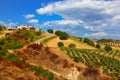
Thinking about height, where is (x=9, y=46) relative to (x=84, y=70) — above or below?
above

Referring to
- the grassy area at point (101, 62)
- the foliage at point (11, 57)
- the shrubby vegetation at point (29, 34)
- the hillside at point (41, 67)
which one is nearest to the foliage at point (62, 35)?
→ the shrubby vegetation at point (29, 34)

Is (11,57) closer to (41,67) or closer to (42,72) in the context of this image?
(41,67)

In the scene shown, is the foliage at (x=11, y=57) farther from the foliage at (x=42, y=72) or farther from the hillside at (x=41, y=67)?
the foliage at (x=42, y=72)

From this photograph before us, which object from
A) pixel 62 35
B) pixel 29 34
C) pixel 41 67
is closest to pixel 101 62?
pixel 41 67

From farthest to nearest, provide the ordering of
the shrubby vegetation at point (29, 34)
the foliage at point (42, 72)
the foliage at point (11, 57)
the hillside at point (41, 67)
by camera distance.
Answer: the shrubby vegetation at point (29, 34), the foliage at point (11, 57), the foliage at point (42, 72), the hillside at point (41, 67)

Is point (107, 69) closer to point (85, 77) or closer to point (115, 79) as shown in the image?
point (115, 79)

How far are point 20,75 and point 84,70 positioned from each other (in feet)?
96.8

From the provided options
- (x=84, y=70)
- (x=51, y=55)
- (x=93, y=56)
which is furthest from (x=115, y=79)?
(x=93, y=56)

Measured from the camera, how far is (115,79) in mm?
84188

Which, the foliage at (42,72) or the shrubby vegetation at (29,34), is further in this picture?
the shrubby vegetation at (29,34)

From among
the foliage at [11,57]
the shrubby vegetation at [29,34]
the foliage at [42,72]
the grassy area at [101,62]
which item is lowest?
the grassy area at [101,62]

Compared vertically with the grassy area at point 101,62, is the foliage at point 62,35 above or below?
above

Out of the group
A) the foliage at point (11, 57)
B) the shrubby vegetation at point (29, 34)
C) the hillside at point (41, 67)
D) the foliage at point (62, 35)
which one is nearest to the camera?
the hillside at point (41, 67)

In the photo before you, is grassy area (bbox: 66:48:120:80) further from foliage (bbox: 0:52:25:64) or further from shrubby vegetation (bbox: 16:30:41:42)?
shrubby vegetation (bbox: 16:30:41:42)
